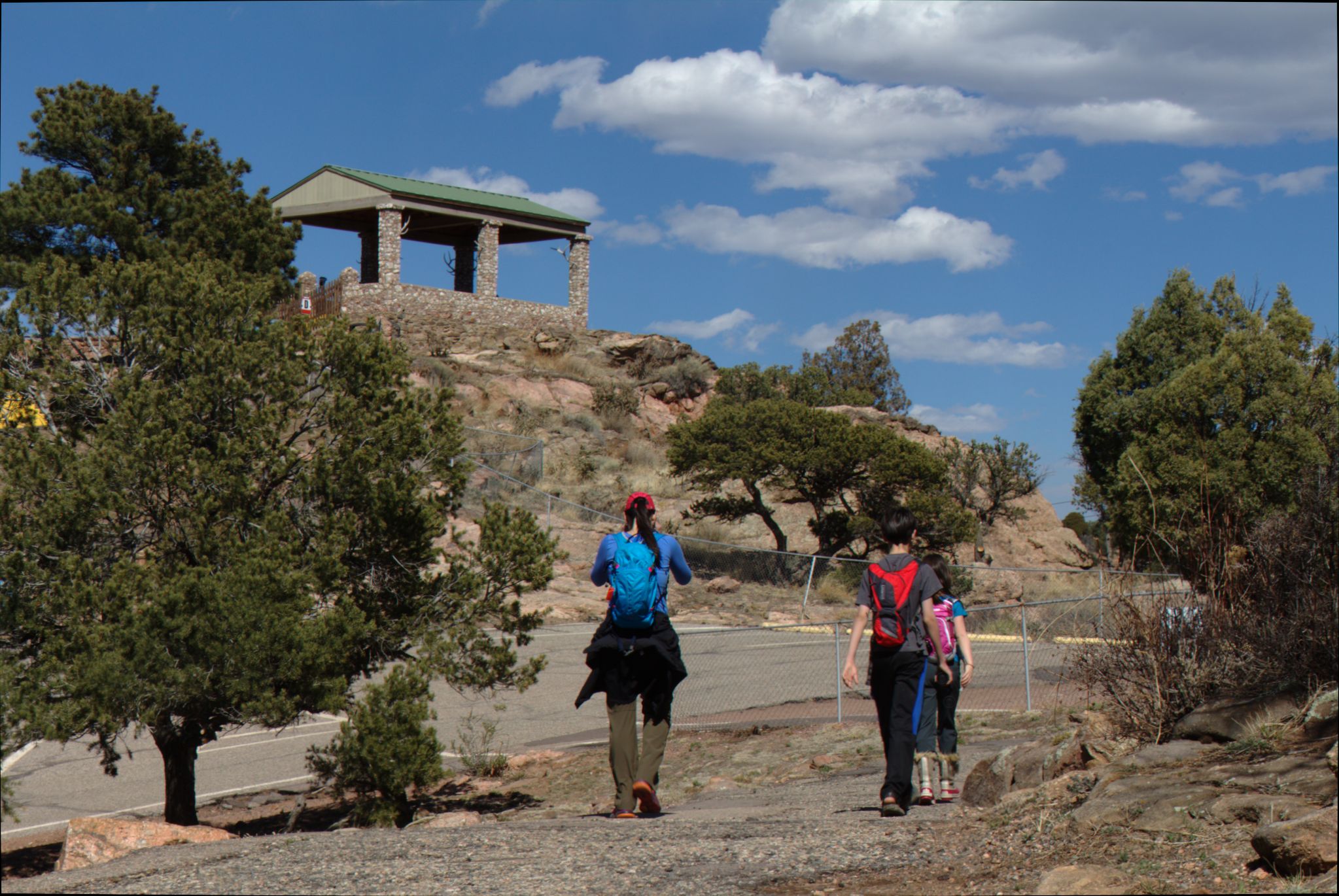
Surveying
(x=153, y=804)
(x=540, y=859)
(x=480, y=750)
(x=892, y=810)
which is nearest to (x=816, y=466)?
(x=480, y=750)

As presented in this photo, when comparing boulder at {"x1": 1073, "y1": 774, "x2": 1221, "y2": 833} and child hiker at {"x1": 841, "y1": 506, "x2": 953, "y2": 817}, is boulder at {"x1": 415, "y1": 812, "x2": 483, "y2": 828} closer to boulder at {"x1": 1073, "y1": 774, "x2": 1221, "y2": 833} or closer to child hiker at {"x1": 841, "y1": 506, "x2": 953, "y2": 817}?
child hiker at {"x1": 841, "y1": 506, "x2": 953, "y2": 817}

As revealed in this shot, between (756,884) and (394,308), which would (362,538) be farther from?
(394,308)

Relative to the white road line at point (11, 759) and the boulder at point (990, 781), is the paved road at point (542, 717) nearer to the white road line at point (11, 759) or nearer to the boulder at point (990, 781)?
the white road line at point (11, 759)

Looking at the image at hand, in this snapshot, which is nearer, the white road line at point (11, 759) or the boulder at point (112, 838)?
the boulder at point (112, 838)

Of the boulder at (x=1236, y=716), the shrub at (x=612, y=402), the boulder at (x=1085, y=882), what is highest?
the shrub at (x=612, y=402)

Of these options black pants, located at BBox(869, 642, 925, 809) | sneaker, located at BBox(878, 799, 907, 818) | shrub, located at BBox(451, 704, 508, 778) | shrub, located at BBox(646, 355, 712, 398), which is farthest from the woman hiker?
shrub, located at BBox(646, 355, 712, 398)

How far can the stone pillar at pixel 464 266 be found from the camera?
4659cm

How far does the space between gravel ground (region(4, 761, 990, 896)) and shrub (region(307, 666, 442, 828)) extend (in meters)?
3.69

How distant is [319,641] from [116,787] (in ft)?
15.1

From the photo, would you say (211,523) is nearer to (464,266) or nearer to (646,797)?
(646,797)

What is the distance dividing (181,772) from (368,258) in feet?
116

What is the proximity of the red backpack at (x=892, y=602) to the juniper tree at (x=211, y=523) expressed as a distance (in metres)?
5.48

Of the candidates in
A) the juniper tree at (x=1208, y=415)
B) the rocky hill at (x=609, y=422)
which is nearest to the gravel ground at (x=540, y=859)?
the juniper tree at (x=1208, y=415)

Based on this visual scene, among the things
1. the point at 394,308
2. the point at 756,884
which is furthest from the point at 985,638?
the point at 394,308
